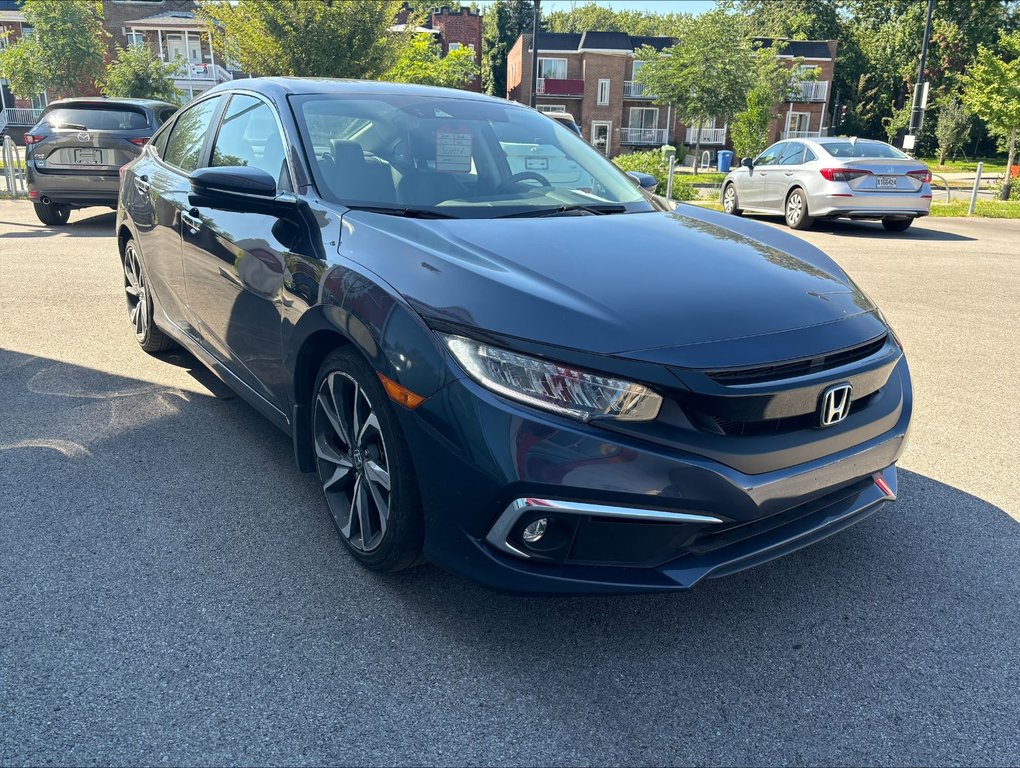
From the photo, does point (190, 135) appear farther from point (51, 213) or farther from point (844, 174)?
point (844, 174)

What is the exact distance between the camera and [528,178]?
3.67 meters

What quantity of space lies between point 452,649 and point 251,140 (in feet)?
7.98

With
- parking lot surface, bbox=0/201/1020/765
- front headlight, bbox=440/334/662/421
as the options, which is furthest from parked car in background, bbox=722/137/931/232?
front headlight, bbox=440/334/662/421

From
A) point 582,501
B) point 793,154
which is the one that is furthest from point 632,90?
point 582,501

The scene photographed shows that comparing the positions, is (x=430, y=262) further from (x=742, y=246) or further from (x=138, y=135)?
(x=138, y=135)

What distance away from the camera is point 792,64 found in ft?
171

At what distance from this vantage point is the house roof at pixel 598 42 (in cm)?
5359

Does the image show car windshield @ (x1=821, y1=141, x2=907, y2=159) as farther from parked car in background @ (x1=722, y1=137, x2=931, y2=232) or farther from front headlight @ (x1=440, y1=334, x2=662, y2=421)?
front headlight @ (x1=440, y1=334, x2=662, y2=421)

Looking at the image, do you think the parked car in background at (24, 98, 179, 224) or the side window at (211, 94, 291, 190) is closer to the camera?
the side window at (211, 94, 291, 190)

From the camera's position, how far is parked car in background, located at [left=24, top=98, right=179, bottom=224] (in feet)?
33.8

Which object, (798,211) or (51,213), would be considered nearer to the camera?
(51,213)

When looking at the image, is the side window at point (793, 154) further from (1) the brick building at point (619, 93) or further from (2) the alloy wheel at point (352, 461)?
(1) the brick building at point (619, 93)

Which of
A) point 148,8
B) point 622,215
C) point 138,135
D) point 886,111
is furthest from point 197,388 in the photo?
point 886,111

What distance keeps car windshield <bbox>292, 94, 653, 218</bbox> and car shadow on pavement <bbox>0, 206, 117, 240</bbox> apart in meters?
8.27
